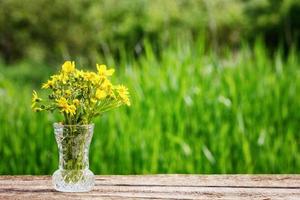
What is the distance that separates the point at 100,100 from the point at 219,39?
7.25m

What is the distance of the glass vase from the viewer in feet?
5.27

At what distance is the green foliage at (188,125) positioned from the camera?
9.51ft

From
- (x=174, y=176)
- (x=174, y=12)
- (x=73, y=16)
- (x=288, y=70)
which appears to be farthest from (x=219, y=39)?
(x=174, y=176)

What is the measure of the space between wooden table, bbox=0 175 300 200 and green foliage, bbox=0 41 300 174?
102 centimetres

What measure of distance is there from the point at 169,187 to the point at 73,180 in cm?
24

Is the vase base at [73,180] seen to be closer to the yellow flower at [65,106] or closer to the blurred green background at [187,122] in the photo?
the yellow flower at [65,106]

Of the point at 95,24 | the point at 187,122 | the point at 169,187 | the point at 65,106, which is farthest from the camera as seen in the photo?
the point at 95,24

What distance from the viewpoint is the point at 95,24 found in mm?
8570

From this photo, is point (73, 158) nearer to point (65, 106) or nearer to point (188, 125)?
point (65, 106)

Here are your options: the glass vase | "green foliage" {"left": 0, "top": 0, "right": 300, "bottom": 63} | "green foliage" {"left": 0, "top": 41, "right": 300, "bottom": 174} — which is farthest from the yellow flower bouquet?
"green foliage" {"left": 0, "top": 0, "right": 300, "bottom": 63}

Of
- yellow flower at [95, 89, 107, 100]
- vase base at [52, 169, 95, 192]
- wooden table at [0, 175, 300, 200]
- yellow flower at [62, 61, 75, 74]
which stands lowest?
wooden table at [0, 175, 300, 200]

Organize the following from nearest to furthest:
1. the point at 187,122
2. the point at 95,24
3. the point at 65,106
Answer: the point at 65,106
the point at 187,122
the point at 95,24

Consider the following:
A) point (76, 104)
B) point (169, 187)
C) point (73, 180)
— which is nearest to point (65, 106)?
point (76, 104)

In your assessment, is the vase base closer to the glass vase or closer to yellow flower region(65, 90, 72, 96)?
the glass vase
